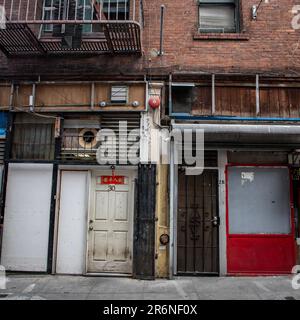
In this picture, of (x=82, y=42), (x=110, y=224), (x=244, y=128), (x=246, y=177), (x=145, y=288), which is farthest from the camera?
(x=246, y=177)

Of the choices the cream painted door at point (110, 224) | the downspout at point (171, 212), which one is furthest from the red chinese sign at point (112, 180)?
the downspout at point (171, 212)

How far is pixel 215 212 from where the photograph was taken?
26.0 ft

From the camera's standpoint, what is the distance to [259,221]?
26.0ft

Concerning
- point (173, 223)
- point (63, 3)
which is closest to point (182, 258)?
point (173, 223)

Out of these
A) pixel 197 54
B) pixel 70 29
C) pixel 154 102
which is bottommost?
pixel 154 102

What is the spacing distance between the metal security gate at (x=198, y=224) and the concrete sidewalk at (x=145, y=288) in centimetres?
37

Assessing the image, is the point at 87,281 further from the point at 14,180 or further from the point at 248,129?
the point at 248,129

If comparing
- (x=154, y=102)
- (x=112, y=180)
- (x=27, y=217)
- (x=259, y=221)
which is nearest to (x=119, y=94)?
(x=154, y=102)

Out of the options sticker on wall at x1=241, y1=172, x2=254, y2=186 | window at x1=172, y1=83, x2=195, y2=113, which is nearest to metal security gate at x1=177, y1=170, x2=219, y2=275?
sticker on wall at x1=241, y1=172, x2=254, y2=186

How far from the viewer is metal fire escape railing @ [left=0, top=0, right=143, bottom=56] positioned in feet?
23.7

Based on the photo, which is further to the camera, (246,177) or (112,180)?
(246,177)

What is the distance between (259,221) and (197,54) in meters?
4.28

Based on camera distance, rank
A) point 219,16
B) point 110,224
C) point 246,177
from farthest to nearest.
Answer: point 219,16, point 246,177, point 110,224

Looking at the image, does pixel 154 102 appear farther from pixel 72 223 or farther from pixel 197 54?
pixel 72 223
